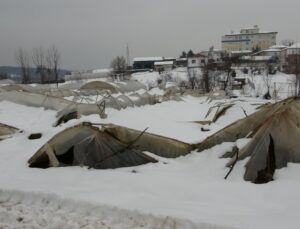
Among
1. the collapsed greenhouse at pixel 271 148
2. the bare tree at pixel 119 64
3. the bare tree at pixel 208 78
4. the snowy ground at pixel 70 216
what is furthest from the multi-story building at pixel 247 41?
the snowy ground at pixel 70 216

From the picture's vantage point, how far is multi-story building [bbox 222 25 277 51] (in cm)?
10875

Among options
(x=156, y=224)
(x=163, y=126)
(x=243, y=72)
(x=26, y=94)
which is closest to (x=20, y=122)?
(x=26, y=94)

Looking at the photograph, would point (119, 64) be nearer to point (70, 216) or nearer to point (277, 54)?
point (277, 54)

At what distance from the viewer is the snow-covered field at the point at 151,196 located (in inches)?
191

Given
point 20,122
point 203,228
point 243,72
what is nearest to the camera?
point 203,228

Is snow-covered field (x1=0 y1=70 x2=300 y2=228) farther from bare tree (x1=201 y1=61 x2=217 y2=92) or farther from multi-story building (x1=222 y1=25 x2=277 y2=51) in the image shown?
multi-story building (x1=222 y1=25 x2=277 y2=51)

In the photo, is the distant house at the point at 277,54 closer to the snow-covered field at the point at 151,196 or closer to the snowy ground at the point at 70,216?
the snow-covered field at the point at 151,196

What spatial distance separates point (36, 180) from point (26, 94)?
11.0m

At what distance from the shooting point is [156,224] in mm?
4781

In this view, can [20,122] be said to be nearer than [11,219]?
No

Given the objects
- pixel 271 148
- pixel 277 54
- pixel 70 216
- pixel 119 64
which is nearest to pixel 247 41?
pixel 277 54

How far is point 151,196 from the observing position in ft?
18.4

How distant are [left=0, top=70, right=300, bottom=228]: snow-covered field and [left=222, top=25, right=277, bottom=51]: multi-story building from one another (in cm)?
10529

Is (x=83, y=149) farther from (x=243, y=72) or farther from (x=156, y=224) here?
(x=243, y=72)
